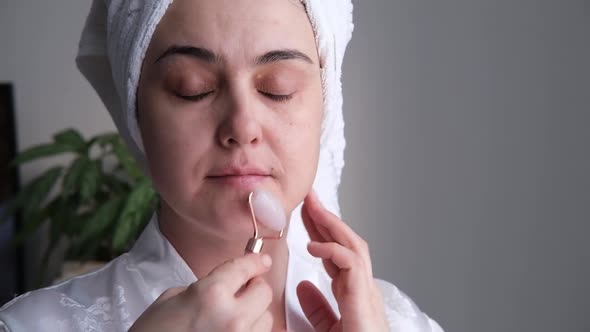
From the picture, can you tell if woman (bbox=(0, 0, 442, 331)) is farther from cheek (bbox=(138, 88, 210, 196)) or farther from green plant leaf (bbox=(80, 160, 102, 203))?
green plant leaf (bbox=(80, 160, 102, 203))

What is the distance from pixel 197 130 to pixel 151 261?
0.77ft

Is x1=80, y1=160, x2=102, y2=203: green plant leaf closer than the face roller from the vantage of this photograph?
No

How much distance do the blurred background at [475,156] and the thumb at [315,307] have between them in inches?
39.0

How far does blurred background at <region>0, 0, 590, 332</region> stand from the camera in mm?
1459

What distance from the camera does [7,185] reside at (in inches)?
80.7

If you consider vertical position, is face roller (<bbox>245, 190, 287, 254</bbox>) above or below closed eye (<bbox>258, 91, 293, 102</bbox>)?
below

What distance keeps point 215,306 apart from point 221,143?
197 mm

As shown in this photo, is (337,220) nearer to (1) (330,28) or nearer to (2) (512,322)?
(1) (330,28)

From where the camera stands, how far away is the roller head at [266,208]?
2.05 ft

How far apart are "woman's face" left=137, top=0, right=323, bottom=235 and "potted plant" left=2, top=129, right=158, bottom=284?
3.37ft

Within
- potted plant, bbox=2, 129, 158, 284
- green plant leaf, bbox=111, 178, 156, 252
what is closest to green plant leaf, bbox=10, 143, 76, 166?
potted plant, bbox=2, 129, 158, 284

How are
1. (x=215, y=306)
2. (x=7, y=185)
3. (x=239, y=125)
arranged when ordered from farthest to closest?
(x=7, y=185) < (x=239, y=125) < (x=215, y=306)

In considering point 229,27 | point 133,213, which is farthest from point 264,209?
point 133,213

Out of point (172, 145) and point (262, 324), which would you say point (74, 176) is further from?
point (262, 324)
